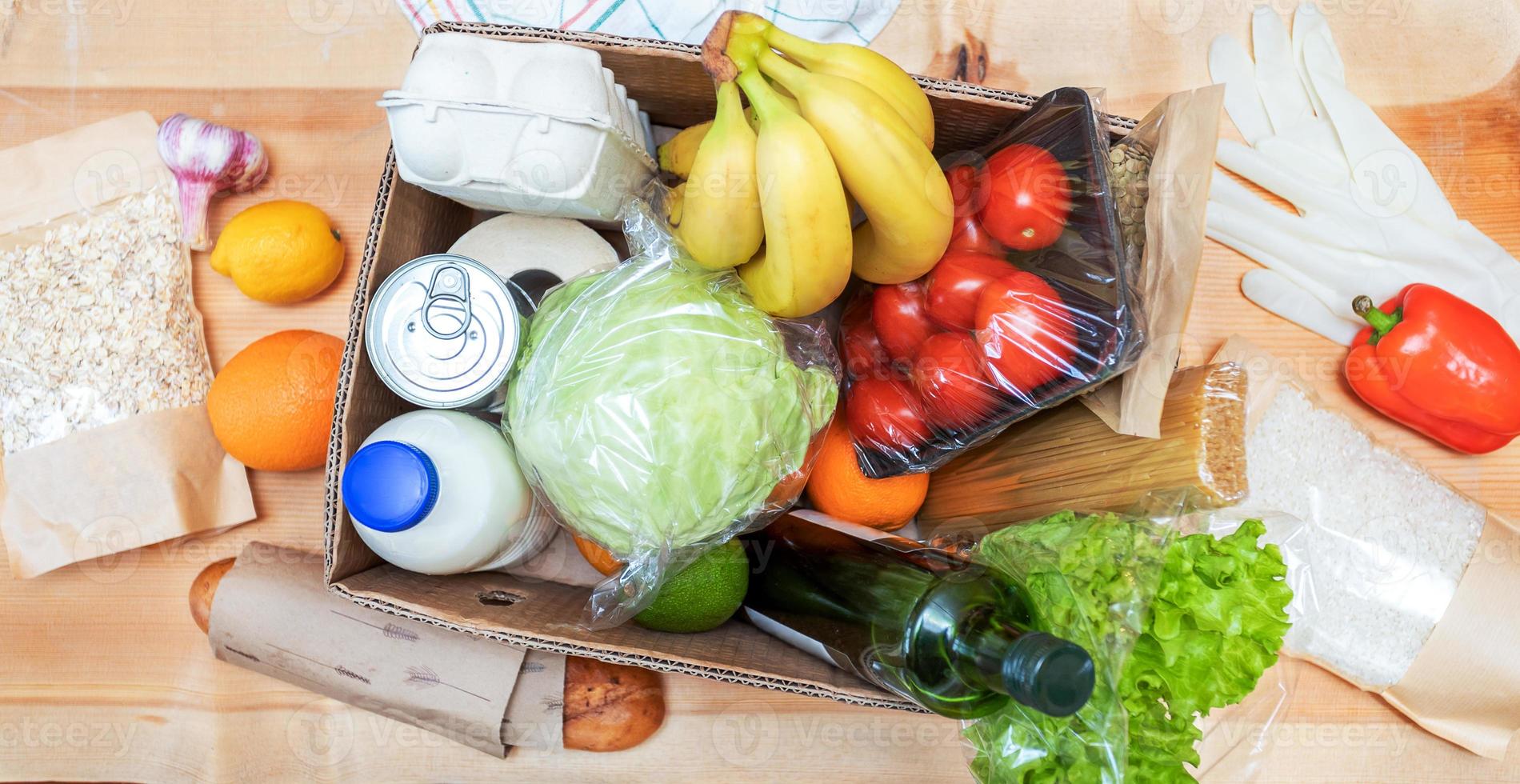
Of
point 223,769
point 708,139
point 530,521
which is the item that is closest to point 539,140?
point 708,139

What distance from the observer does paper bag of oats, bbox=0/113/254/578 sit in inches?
30.5

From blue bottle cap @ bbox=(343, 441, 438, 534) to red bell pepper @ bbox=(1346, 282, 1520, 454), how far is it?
34.0 inches

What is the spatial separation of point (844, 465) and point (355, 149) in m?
0.59

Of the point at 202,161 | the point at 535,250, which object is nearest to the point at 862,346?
the point at 535,250

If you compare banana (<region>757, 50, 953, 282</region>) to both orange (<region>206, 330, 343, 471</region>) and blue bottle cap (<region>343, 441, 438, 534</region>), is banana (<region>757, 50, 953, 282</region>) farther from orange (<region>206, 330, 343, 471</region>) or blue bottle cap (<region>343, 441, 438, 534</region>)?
orange (<region>206, 330, 343, 471</region>)

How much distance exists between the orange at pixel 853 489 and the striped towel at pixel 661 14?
0.41 metres

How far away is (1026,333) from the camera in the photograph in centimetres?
62

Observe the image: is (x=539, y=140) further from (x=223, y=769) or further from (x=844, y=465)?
(x=223, y=769)

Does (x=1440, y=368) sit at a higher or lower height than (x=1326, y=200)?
lower

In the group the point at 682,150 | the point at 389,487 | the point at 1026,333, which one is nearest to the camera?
the point at 389,487

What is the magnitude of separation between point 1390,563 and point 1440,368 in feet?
0.64

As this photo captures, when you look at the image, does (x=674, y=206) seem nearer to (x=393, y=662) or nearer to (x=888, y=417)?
(x=888, y=417)

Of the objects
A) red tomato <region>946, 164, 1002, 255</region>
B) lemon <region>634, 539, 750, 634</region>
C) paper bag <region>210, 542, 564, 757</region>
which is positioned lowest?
paper bag <region>210, 542, 564, 757</region>

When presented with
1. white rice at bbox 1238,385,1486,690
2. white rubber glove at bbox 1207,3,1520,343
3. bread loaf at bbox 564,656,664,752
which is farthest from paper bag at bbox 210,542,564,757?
white rubber glove at bbox 1207,3,1520,343
